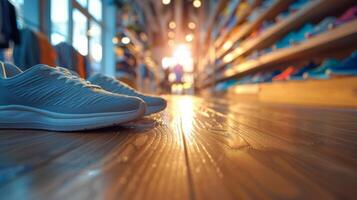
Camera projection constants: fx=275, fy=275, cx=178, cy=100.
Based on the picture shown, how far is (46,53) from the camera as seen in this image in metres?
2.11

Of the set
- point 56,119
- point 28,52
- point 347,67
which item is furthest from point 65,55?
point 347,67

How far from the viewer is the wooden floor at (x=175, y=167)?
277mm

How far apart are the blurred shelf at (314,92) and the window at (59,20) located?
2.42 meters

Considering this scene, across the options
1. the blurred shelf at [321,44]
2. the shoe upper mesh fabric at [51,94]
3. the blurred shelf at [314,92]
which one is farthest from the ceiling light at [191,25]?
the shoe upper mesh fabric at [51,94]

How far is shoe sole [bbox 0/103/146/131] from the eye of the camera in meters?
0.66

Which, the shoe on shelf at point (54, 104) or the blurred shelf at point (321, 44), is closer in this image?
the shoe on shelf at point (54, 104)

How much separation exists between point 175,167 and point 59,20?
3.63 m

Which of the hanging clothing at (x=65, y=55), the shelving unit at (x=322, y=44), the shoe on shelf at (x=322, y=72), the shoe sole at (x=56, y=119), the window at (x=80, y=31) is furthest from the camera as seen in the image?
the window at (x=80, y=31)

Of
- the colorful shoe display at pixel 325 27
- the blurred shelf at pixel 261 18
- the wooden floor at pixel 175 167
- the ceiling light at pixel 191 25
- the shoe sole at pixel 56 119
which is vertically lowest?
the wooden floor at pixel 175 167

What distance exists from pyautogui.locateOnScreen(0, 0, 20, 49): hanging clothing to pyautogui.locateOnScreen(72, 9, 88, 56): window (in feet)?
6.02

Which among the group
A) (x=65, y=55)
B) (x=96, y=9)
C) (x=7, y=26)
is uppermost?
(x=96, y=9)

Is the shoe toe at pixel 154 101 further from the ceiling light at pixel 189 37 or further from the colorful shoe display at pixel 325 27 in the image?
the ceiling light at pixel 189 37

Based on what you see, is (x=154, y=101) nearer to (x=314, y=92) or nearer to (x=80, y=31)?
(x=314, y=92)

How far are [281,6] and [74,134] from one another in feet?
8.70
